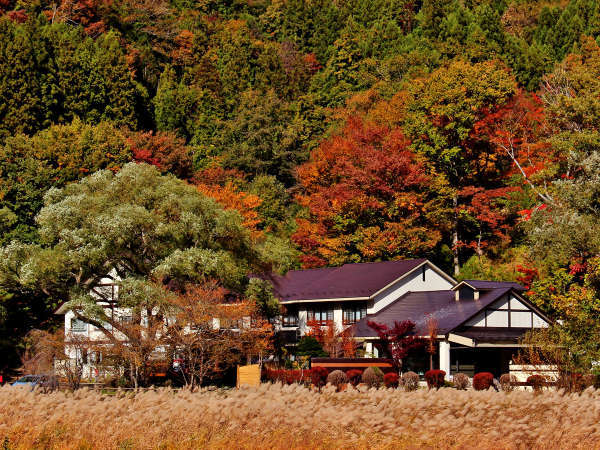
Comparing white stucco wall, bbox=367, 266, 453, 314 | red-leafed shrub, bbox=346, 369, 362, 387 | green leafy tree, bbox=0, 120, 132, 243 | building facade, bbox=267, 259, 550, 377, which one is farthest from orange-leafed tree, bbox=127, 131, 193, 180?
red-leafed shrub, bbox=346, 369, 362, 387

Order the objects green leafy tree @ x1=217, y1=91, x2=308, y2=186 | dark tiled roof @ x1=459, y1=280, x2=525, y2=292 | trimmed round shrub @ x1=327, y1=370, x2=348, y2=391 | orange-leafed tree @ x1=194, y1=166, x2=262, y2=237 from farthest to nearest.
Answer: green leafy tree @ x1=217, y1=91, x2=308, y2=186 < orange-leafed tree @ x1=194, y1=166, x2=262, y2=237 < dark tiled roof @ x1=459, y1=280, x2=525, y2=292 < trimmed round shrub @ x1=327, y1=370, x2=348, y2=391

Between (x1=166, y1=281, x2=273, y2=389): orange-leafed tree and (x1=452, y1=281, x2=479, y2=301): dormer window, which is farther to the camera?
(x1=452, y1=281, x2=479, y2=301): dormer window

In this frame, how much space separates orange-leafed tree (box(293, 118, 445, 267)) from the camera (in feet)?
197

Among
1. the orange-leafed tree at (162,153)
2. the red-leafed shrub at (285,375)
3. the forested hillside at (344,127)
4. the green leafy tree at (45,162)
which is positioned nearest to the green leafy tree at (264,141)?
the forested hillside at (344,127)

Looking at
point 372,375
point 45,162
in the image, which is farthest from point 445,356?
point 45,162

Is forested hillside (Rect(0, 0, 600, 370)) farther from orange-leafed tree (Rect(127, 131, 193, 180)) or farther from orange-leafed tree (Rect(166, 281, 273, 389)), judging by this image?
orange-leafed tree (Rect(166, 281, 273, 389))

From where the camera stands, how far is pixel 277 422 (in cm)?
1748

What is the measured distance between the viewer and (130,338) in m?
39.0

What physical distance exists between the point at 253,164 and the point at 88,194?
122 ft

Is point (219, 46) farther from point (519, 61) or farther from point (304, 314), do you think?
point (304, 314)

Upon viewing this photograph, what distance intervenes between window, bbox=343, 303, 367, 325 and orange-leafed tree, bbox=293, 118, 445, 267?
6.92 m

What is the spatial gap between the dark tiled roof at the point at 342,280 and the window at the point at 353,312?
46.8 inches

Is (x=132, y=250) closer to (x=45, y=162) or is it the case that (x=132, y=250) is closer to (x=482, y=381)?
(x=482, y=381)

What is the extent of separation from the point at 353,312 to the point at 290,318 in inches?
212
